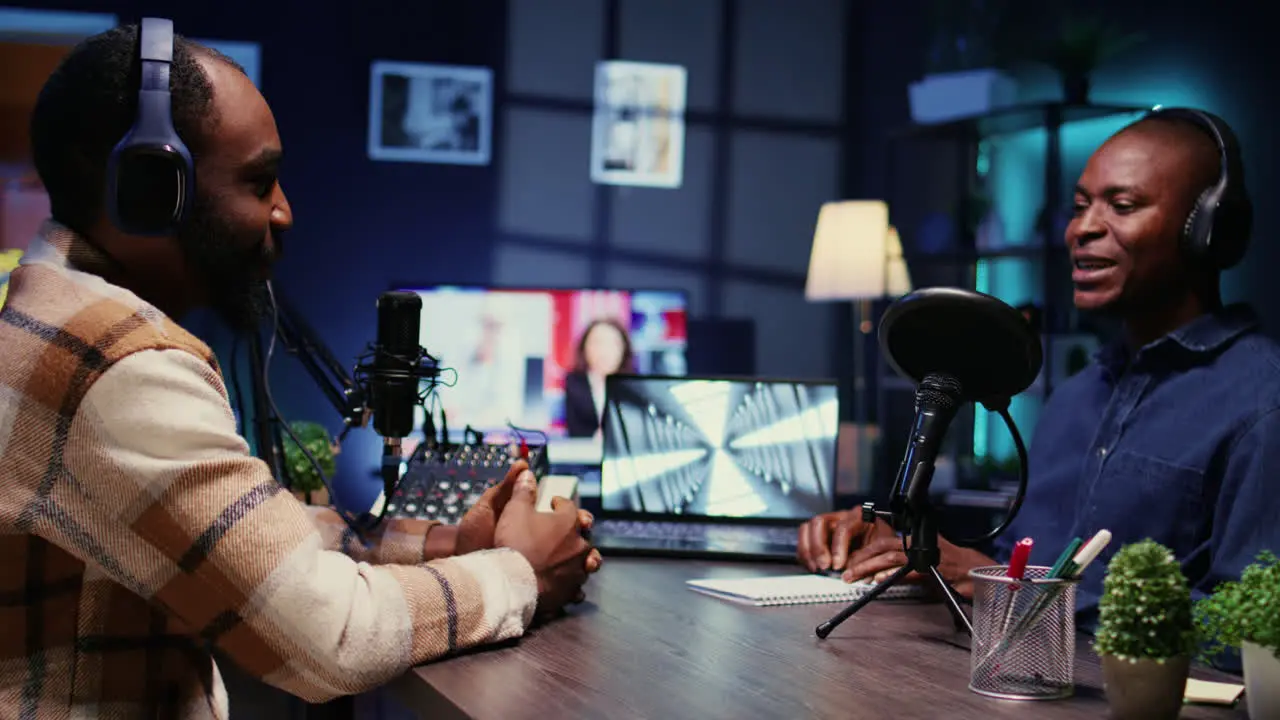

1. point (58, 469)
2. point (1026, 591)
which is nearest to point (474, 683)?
point (58, 469)

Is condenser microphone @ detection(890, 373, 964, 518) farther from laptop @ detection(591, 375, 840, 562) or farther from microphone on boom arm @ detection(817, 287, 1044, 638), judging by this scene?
laptop @ detection(591, 375, 840, 562)

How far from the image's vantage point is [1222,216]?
1849mm

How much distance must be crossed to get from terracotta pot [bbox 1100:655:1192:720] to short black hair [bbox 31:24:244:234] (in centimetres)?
95

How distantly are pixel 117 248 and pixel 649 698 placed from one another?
646 millimetres

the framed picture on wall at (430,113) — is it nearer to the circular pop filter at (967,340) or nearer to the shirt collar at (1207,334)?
the shirt collar at (1207,334)

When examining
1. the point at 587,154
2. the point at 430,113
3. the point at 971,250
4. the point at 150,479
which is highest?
the point at 430,113

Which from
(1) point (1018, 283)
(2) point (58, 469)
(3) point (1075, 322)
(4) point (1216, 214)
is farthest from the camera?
(1) point (1018, 283)

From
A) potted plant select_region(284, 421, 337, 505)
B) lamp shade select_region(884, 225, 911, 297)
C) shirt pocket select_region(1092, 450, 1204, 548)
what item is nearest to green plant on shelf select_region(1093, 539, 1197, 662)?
shirt pocket select_region(1092, 450, 1204, 548)

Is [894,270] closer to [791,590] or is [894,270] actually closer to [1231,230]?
[1231,230]

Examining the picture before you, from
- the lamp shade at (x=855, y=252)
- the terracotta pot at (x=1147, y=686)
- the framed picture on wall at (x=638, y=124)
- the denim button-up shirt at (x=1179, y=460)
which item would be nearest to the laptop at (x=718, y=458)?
the denim button-up shirt at (x=1179, y=460)

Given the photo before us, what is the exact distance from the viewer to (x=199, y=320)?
16.6ft

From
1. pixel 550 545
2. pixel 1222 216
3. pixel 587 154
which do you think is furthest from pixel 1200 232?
pixel 587 154

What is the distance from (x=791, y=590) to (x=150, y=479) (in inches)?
33.9

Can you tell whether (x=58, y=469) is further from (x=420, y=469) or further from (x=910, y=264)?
(x=910, y=264)
